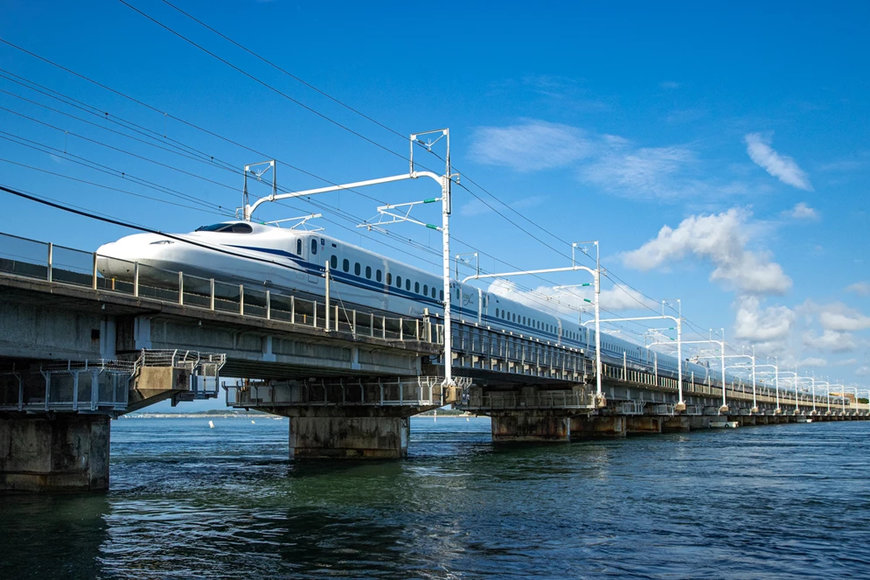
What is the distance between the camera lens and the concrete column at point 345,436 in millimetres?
47344

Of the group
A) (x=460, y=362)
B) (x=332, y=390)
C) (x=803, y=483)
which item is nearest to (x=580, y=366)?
(x=460, y=362)

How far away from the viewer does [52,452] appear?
27750 mm

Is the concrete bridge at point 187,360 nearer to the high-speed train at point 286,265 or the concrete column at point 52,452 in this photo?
the concrete column at point 52,452

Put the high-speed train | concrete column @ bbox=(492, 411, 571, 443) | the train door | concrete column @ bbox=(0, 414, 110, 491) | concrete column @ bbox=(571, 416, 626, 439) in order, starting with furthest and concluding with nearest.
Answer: concrete column @ bbox=(571, 416, 626, 439) < concrete column @ bbox=(492, 411, 571, 443) < the train door < the high-speed train < concrete column @ bbox=(0, 414, 110, 491)

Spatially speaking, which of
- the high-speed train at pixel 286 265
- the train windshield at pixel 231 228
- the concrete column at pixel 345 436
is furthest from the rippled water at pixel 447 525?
the train windshield at pixel 231 228

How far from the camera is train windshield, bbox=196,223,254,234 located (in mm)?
36094

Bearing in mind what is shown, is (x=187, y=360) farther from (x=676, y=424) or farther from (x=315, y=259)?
(x=676, y=424)

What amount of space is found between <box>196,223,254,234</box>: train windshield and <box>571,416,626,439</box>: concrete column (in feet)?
190

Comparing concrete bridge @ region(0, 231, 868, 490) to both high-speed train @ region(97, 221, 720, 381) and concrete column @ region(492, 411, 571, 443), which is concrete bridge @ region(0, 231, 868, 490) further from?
concrete column @ region(492, 411, 571, 443)

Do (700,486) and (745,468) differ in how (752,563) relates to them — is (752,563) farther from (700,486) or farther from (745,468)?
(745,468)

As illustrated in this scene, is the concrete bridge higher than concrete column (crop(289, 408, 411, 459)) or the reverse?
higher

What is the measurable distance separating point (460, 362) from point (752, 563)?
3121 cm

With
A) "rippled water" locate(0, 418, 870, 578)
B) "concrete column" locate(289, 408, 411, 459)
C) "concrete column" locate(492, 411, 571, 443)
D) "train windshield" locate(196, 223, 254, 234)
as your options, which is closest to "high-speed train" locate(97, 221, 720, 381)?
"train windshield" locate(196, 223, 254, 234)

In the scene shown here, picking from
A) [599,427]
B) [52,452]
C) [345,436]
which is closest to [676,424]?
[599,427]
